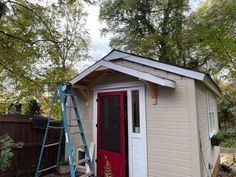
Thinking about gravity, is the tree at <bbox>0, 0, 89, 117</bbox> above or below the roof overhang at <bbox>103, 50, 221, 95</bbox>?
above

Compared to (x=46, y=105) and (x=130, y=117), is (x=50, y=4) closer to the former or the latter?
(x=46, y=105)

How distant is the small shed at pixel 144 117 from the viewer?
135 inches

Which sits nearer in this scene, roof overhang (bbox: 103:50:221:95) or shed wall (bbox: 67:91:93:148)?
roof overhang (bbox: 103:50:221:95)

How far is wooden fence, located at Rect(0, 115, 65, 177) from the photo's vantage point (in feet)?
13.8

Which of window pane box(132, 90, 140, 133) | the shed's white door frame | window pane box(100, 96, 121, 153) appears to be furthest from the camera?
window pane box(100, 96, 121, 153)

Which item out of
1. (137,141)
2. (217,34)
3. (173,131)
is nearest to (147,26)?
(217,34)

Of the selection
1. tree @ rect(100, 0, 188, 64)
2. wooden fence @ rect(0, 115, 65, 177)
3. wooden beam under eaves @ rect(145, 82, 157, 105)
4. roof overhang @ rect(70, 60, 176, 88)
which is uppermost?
tree @ rect(100, 0, 188, 64)

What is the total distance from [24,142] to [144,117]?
10.5 feet

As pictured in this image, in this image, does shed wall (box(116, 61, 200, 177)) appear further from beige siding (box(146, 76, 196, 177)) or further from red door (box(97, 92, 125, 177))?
red door (box(97, 92, 125, 177))

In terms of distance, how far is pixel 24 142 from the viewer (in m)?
4.55

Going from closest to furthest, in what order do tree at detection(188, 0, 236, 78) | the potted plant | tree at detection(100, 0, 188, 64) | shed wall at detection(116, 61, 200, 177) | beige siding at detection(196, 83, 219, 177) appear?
1. shed wall at detection(116, 61, 200, 177)
2. beige siding at detection(196, 83, 219, 177)
3. the potted plant
4. tree at detection(188, 0, 236, 78)
5. tree at detection(100, 0, 188, 64)

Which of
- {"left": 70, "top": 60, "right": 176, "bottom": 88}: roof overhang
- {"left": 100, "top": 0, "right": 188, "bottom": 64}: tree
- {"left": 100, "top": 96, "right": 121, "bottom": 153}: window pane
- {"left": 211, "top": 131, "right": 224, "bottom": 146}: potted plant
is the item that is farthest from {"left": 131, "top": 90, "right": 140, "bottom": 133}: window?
{"left": 100, "top": 0, "right": 188, "bottom": 64}: tree

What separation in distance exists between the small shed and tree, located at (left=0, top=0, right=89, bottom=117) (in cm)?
347

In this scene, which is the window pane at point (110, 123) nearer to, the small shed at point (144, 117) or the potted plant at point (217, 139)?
the small shed at point (144, 117)
